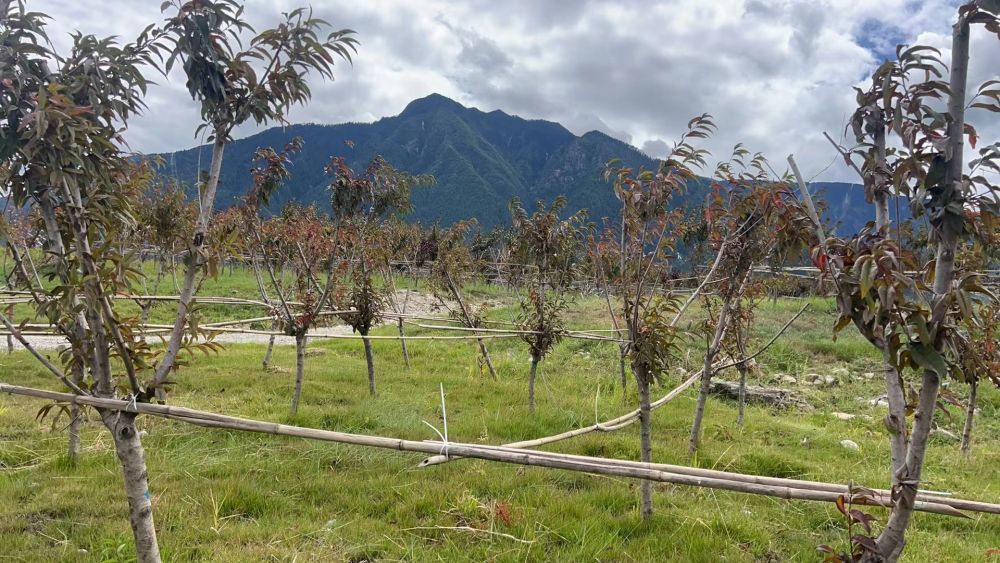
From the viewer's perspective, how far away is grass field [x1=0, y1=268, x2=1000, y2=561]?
3934mm

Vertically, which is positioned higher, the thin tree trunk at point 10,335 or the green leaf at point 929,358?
the green leaf at point 929,358

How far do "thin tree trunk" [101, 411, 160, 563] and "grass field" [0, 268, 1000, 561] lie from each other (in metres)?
0.93

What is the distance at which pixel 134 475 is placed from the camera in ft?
9.24

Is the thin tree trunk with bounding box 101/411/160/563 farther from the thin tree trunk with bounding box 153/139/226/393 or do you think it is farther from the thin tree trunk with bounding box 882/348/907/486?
the thin tree trunk with bounding box 882/348/907/486

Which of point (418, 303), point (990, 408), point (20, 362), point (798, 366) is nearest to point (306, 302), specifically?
point (20, 362)

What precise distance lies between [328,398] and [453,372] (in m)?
3.05

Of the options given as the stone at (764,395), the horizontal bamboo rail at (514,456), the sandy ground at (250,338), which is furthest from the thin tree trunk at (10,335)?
the stone at (764,395)

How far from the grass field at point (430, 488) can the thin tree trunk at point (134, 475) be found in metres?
0.93

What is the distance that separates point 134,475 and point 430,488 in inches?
101

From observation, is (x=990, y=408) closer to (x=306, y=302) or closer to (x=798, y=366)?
(x=798, y=366)

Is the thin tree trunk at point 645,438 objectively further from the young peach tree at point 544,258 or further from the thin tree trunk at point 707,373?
the young peach tree at point 544,258

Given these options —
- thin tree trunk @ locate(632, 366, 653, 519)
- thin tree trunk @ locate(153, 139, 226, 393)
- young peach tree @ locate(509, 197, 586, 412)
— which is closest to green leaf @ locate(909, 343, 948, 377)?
thin tree trunk @ locate(632, 366, 653, 519)

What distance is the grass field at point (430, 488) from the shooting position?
393 cm

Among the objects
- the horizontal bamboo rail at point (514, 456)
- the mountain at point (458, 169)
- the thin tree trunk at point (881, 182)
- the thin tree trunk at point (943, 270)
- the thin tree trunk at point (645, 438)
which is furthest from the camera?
the mountain at point (458, 169)
